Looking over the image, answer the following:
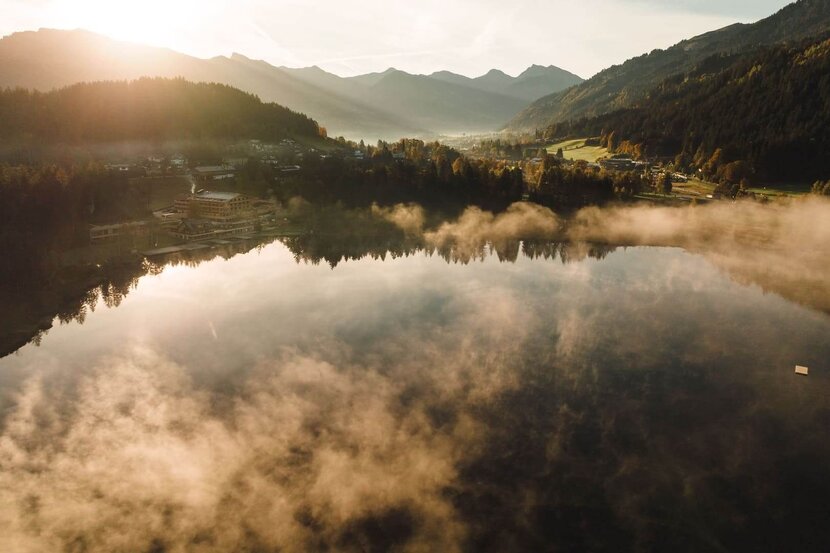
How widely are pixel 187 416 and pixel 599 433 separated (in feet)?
77.7

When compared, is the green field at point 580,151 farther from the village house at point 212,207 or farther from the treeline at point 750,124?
the village house at point 212,207

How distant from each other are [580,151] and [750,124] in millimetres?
51971

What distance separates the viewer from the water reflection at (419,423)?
22.5 m

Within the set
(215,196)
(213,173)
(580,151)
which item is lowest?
(215,196)

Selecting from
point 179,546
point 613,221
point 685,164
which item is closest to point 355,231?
point 613,221

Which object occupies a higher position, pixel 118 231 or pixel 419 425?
pixel 118 231

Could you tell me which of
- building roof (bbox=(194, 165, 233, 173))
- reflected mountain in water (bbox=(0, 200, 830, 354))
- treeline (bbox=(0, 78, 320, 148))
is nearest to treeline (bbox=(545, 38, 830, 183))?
reflected mountain in water (bbox=(0, 200, 830, 354))

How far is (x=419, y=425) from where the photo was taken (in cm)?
2947

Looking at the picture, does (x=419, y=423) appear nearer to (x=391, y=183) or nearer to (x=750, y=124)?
(x=391, y=183)

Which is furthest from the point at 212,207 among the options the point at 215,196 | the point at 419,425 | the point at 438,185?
the point at 419,425

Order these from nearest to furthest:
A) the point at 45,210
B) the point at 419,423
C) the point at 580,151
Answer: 1. the point at 419,423
2. the point at 45,210
3. the point at 580,151

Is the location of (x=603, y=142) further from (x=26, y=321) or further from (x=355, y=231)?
(x=26, y=321)

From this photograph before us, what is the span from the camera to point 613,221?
90.7m

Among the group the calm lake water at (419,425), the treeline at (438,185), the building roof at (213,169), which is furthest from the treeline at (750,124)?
the building roof at (213,169)
